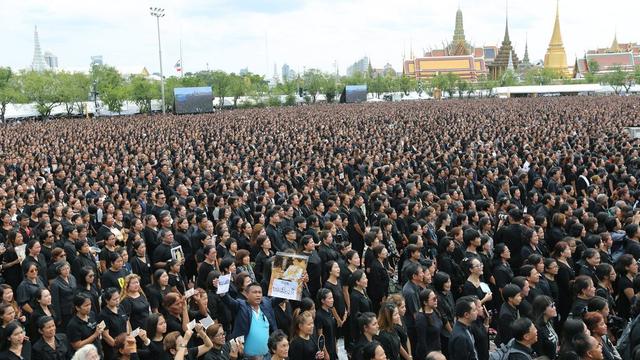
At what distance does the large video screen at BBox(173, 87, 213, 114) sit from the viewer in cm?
4762

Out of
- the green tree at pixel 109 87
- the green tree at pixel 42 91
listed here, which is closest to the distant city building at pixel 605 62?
the green tree at pixel 109 87

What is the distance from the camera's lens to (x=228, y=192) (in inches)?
499

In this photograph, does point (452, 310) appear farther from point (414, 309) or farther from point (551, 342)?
point (551, 342)

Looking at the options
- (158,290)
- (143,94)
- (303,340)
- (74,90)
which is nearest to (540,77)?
(143,94)

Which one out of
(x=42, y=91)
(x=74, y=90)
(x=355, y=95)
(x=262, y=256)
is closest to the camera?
(x=262, y=256)

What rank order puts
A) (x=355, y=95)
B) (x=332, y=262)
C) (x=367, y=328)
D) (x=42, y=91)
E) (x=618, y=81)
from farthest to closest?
(x=618, y=81) < (x=355, y=95) < (x=42, y=91) < (x=332, y=262) < (x=367, y=328)

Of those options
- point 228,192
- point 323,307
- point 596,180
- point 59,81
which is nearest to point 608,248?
point 323,307

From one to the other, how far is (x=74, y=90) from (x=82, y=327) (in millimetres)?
54845

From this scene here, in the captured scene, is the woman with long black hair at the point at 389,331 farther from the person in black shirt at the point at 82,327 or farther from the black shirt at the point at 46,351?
the black shirt at the point at 46,351

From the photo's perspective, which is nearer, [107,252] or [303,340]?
[303,340]

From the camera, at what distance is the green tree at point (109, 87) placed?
194 feet

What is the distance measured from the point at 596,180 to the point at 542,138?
967 centimetres

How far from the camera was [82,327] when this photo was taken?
18.8ft

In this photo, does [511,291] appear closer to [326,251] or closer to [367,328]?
[367,328]
